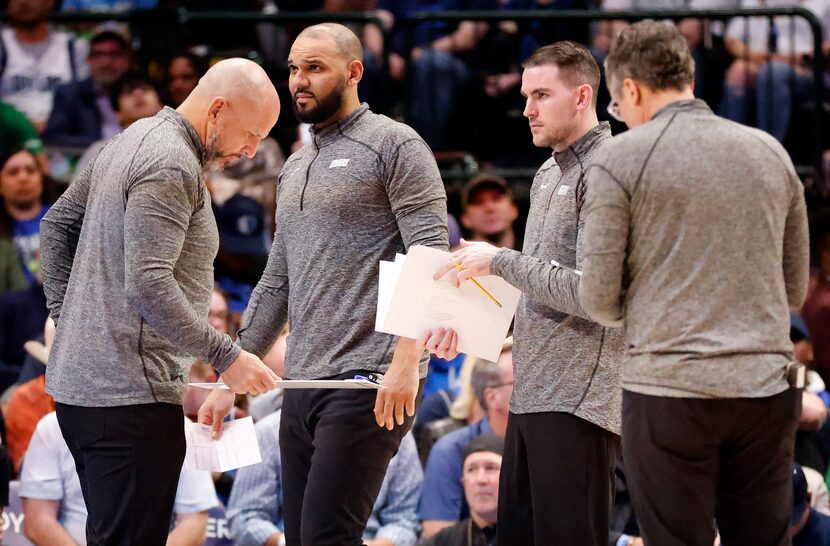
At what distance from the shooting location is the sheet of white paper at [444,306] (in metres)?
3.63

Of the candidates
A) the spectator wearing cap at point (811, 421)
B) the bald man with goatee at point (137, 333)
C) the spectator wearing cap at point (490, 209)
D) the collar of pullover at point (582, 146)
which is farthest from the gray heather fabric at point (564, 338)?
the spectator wearing cap at point (490, 209)

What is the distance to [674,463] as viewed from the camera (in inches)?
121

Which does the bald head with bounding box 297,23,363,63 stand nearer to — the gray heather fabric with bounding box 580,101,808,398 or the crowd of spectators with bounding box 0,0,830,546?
→ the gray heather fabric with bounding box 580,101,808,398

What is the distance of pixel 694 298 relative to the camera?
9.95ft

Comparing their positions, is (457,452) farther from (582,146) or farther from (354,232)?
(582,146)

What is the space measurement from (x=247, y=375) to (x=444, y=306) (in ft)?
1.96

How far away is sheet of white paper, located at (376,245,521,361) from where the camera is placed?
363 cm

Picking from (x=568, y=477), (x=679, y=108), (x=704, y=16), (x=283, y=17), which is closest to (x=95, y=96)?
(x=283, y=17)

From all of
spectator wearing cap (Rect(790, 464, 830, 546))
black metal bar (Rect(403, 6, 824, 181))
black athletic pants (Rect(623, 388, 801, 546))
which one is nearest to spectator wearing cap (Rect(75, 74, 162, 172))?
black metal bar (Rect(403, 6, 824, 181))

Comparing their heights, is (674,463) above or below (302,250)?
below

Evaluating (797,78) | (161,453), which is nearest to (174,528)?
(161,453)

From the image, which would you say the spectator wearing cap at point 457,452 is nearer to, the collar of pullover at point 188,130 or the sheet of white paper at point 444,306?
the sheet of white paper at point 444,306

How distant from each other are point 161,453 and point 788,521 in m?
1.66

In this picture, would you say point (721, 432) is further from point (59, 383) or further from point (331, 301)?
point (59, 383)
